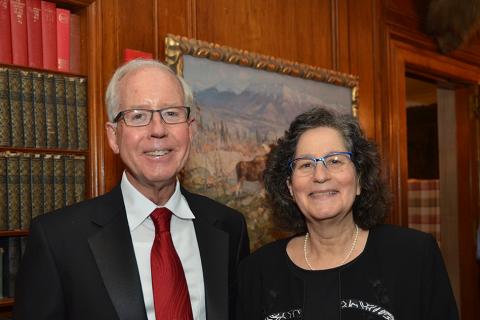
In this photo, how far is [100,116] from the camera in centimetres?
249

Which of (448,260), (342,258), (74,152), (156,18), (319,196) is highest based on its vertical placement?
(156,18)

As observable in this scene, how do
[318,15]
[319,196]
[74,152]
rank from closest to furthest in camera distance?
[319,196], [74,152], [318,15]

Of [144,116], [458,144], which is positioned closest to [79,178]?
[144,116]

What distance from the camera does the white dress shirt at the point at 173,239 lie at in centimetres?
179

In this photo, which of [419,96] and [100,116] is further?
[419,96]

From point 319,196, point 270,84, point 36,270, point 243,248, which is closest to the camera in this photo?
point 36,270

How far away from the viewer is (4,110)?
223cm

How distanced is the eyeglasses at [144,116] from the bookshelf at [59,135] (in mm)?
643

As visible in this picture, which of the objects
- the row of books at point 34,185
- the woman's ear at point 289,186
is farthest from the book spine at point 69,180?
the woman's ear at point 289,186

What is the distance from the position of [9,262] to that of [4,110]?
60cm

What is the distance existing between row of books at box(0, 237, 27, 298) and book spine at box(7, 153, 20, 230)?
13cm

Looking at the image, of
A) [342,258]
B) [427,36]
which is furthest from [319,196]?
[427,36]

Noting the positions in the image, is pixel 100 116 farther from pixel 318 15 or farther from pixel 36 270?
pixel 318 15

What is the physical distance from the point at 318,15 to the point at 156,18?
1.27 m
